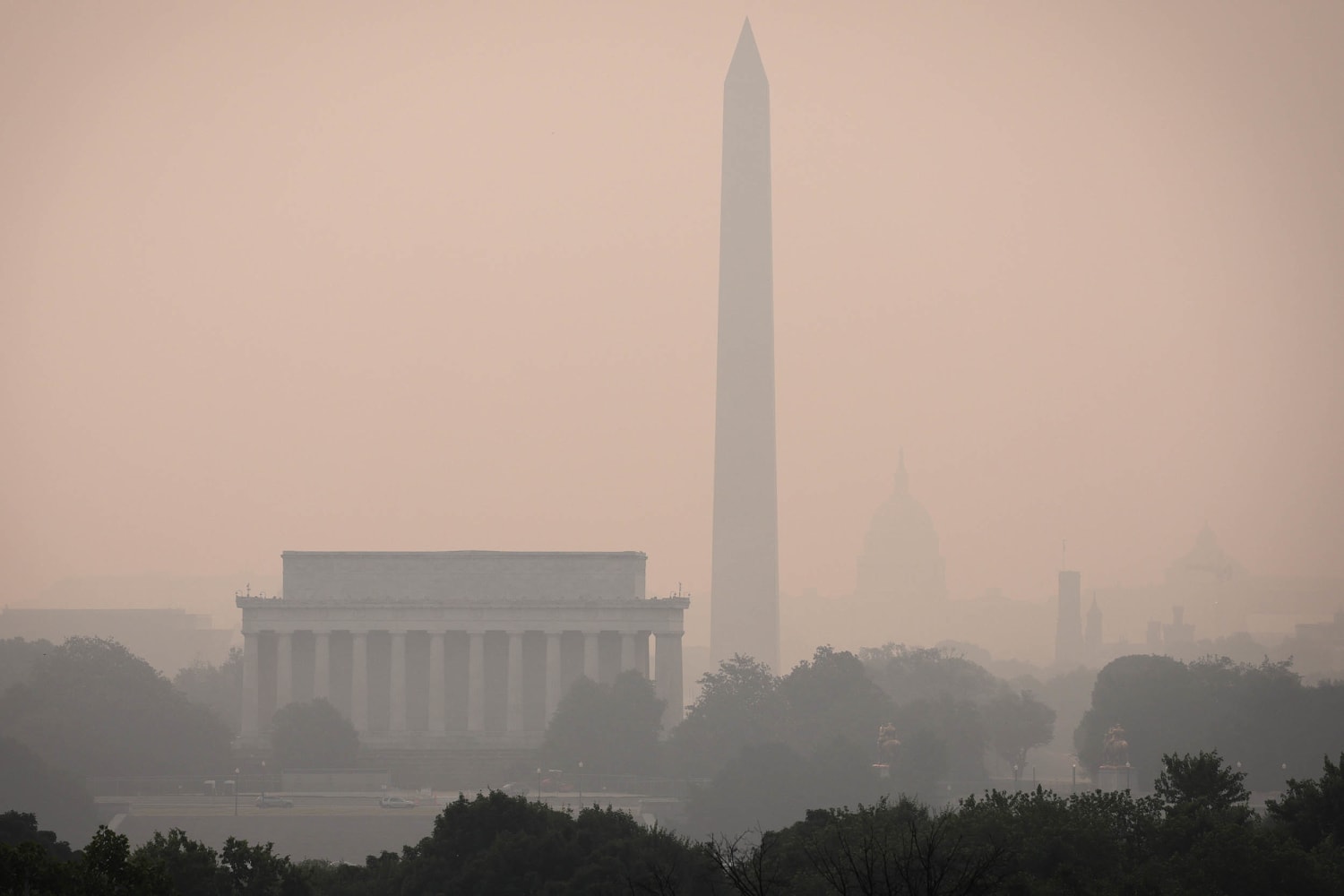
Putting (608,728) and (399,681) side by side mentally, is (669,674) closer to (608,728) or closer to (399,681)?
(399,681)

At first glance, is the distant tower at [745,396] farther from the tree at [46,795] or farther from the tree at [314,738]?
the tree at [46,795]

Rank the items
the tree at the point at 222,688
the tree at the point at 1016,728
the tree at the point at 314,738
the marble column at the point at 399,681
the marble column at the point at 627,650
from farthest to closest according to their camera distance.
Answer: the tree at the point at 222,688 → the marble column at the point at 627,650 → the marble column at the point at 399,681 → the tree at the point at 1016,728 → the tree at the point at 314,738

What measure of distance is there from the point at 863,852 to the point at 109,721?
2868 inches

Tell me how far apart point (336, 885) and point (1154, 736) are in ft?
246

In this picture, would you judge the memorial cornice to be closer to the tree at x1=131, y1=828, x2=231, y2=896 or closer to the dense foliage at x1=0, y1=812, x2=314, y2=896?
the dense foliage at x1=0, y1=812, x2=314, y2=896

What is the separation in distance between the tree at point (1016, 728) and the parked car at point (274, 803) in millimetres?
42946

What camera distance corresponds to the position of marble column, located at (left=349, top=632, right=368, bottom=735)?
172 metres

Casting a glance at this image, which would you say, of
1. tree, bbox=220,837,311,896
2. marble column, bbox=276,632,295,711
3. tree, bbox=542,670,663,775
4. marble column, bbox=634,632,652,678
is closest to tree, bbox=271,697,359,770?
tree, bbox=542,670,663,775

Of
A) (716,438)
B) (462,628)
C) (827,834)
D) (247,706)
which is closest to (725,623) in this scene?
(716,438)

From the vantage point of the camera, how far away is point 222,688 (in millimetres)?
188125

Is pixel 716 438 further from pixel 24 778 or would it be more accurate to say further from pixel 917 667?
pixel 24 778

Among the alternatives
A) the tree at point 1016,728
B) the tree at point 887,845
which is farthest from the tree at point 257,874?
the tree at point 1016,728

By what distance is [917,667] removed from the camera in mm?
182500

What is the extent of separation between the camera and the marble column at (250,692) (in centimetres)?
16875
